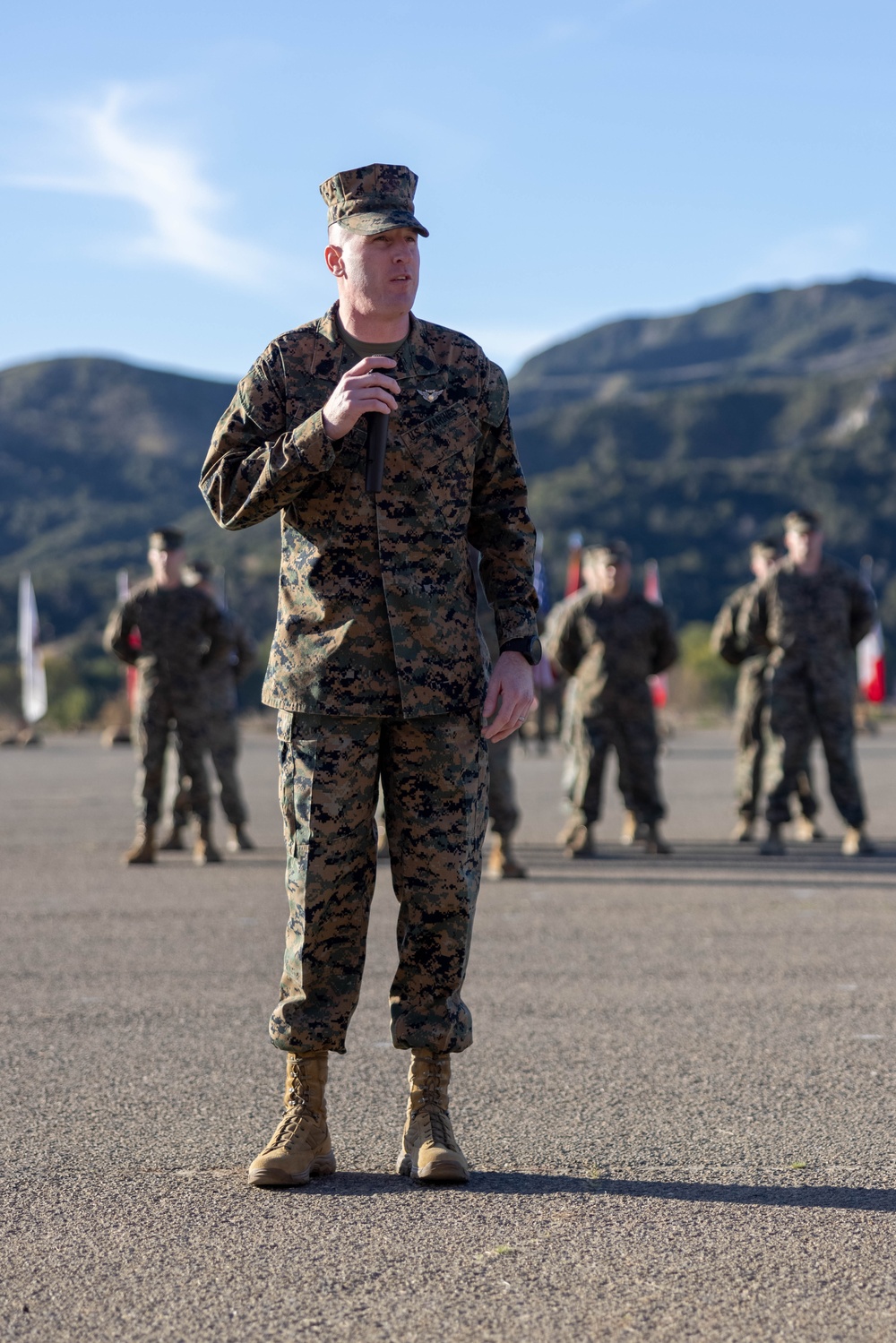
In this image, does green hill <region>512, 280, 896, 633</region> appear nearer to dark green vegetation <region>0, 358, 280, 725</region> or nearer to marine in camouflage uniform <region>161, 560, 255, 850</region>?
dark green vegetation <region>0, 358, 280, 725</region>

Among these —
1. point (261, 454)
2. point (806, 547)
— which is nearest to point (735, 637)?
point (806, 547)

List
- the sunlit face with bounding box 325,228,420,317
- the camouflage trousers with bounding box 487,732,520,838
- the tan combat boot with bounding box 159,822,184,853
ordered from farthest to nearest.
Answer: the tan combat boot with bounding box 159,822,184,853 → the camouflage trousers with bounding box 487,732,520,838 → the sunlit face with bounding box 325,228,420,317

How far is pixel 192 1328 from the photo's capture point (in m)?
2.93

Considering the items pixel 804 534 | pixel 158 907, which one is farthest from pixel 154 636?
pixel 804 534

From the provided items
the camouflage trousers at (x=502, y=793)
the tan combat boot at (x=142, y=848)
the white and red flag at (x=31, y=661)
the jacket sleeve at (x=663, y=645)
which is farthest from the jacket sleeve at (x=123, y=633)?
the white and red flag at (x=31, y=661)

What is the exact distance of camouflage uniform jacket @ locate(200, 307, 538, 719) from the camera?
382 cm

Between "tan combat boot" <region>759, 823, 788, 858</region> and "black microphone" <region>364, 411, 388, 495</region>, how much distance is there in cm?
834

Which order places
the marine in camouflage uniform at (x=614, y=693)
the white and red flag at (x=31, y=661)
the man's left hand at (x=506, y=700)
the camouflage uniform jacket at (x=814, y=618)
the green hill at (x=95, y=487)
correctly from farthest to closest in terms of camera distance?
the green hill at (x=95, y=487) < the white and red flag at (x=31, y=661) < the marine in camouflage uniform at (x=614, y=693) < the camouflage uniform jacket at (x=814, y=618) < the man's left hand at (x=506, y=700)

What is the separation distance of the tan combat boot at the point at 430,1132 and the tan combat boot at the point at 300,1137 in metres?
0.20

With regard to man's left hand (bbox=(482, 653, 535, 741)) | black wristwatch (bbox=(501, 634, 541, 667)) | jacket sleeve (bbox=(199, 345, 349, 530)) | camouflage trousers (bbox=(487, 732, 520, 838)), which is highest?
jacket sleeve (bbox=(199, 345, 349, 530))

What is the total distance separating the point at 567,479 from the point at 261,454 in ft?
408

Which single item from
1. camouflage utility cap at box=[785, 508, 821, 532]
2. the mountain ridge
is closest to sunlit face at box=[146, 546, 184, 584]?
camouflage utility cap at box=[785, 508, 821, 532]

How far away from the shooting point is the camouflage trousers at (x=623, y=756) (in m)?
11.5

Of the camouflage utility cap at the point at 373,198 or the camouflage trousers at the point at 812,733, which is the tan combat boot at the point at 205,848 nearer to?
the camouflage trousers at the point at 812,733
